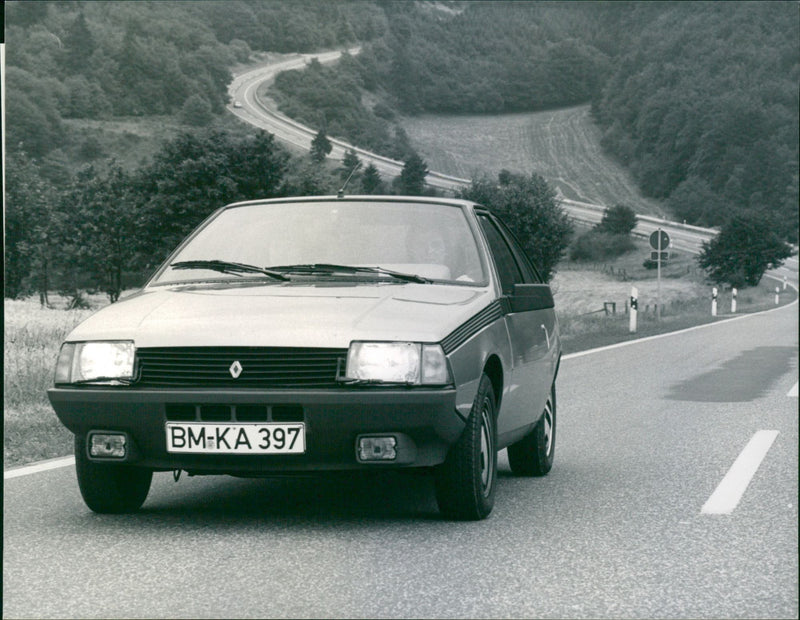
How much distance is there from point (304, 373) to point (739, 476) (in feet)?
10.6

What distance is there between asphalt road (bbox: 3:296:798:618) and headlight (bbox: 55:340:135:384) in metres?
0.67

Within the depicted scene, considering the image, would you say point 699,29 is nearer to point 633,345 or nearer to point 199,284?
point 633,345

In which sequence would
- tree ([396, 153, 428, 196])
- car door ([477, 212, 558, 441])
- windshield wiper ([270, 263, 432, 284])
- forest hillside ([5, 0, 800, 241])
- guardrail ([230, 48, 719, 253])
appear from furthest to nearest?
forest hillside ([5, 0, 800, 241]), tree ([396, 153, 428, 196]), guardrail ([230, 48, 719, 253]), car door ([477, 212, 558, 441]), windshield wiper ([270, 263, 432, 284])

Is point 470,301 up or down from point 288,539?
up

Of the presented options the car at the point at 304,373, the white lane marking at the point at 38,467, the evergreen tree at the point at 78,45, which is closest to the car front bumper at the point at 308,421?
the car at the point at 304,373

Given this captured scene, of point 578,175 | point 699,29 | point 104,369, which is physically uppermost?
point 699,29

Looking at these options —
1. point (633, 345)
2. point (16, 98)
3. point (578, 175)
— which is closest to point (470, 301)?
point (633, 345)

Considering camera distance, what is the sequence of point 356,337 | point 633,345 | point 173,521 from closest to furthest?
point 356,337
point 173,521
point 633,345

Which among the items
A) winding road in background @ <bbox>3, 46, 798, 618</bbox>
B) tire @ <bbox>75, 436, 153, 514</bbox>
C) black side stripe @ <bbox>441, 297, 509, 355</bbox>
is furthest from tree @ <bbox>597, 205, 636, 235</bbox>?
tire @ <bbox>75, 436, 153, 514</bbox>

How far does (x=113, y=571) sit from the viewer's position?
15.3 ft

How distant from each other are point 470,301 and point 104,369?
171 centimetres

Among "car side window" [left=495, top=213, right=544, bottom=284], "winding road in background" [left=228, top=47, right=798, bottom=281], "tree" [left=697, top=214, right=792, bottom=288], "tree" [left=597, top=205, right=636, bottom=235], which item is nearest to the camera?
"car side window" [left=495, top=213, right=544, bottom=284]

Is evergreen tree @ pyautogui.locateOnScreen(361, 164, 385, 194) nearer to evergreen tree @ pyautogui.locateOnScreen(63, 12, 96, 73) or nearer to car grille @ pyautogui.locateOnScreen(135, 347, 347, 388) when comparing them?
evergreen tree @ pyautogui.locateOnScreen(63, 12, 96, 73)

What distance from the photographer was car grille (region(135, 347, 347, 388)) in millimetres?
5180
